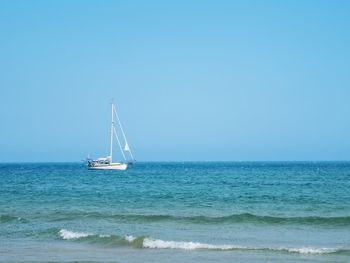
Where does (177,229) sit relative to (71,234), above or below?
above

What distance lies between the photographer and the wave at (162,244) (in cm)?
1911

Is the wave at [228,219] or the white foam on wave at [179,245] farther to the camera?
the wave at [228,219]

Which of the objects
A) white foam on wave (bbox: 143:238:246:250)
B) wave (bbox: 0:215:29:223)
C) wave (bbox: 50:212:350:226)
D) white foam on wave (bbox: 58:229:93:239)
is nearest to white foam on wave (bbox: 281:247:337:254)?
white foam on wave (bbox: 143:238:246:250)

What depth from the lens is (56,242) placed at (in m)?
21.9

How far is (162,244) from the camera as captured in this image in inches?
815

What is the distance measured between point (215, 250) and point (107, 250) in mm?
3958

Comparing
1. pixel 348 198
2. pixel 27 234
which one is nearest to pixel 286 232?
pixel 27 234

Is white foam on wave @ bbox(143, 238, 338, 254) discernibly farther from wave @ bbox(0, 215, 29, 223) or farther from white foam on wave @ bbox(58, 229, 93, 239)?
wave @ bbox(0, 215, 29, 223)

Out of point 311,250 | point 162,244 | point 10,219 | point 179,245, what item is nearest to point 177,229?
point 162,244

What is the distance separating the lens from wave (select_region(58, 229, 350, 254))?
1911cm

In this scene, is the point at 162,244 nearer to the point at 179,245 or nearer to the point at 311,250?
the point at 179,245

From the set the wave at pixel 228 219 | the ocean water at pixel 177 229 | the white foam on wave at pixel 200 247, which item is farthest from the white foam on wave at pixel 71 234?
the wave at pixel 228 219

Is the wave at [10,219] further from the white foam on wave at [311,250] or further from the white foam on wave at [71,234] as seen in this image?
the white foam on wave at [311,250]

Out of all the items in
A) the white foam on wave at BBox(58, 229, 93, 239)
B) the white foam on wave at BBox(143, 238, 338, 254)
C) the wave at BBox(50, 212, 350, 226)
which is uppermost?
the wave at BBox(50, 212, 350, 226)
